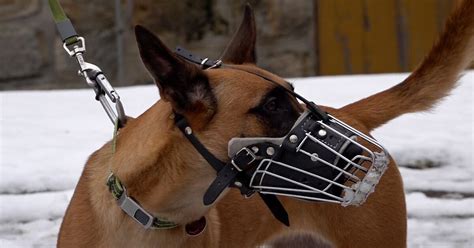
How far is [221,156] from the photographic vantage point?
9.84 ft

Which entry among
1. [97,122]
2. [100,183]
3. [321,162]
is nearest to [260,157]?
[321,162]

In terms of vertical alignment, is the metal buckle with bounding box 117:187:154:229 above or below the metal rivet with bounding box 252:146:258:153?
below

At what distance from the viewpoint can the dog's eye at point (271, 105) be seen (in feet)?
9.71

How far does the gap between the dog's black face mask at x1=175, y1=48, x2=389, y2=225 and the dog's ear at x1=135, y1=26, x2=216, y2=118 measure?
6cm

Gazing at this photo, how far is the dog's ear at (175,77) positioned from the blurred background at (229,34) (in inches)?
194

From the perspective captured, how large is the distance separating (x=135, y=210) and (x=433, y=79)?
1.24 metres

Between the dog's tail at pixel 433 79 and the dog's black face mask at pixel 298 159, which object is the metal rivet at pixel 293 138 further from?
the dog's tail at pixel 433 79

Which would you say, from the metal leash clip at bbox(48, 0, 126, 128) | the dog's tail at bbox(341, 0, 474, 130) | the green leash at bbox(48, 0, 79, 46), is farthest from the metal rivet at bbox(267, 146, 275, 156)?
the green leash at bbox(48, 0, 79, 46)

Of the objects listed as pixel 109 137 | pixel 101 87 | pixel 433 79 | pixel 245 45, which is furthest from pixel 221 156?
pixel 109 137

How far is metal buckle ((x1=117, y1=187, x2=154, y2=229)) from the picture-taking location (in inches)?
122

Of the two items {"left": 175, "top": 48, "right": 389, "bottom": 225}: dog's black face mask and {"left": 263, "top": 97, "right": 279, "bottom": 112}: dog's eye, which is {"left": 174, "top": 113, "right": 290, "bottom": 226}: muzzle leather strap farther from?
{"left": 263, "top": 97, "right": 279, "bottom": 112}: dog's eye

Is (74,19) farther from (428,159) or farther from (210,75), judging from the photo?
(210,75)

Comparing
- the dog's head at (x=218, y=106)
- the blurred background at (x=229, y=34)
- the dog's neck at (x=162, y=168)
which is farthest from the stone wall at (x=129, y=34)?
the dog's head at (x=218, y=106)

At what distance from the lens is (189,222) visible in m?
3.16
